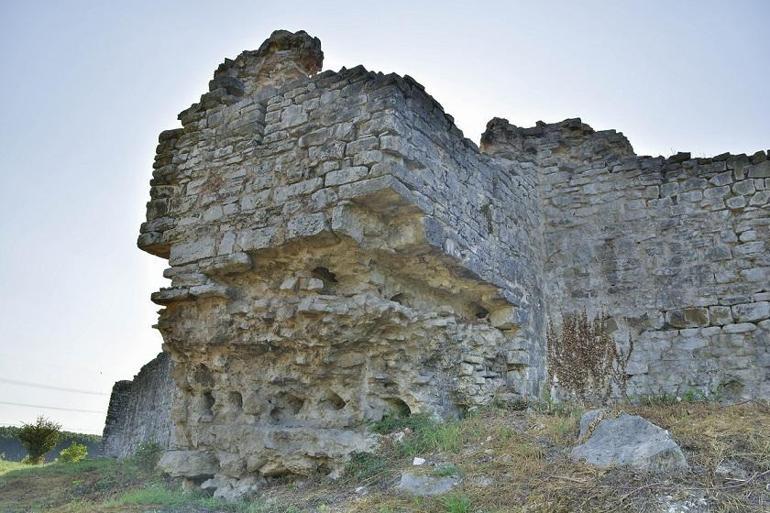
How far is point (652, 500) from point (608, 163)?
5.61m

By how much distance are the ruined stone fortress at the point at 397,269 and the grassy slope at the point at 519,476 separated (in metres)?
0.40

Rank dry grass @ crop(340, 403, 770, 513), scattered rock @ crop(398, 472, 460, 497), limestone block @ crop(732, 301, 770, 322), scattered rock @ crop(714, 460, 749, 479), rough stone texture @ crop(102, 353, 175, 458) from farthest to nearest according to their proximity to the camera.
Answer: rough stone texture @ crop(102, 353, 175, 458) < limestone block @ crop(732, 301, 770, 322) < scattered rock @ crop(398, 472, 460, 497) < scattered rock @ crop(714, 460, 749, 479) < dry grass @ crop(340, 403, 770, 513)

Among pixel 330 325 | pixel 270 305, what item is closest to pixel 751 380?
pixel 330 325

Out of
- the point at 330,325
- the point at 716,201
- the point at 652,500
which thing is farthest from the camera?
the point at 716,201

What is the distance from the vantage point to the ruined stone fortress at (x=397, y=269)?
5.41m

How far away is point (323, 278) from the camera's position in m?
5.68

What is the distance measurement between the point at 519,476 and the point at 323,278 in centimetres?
263

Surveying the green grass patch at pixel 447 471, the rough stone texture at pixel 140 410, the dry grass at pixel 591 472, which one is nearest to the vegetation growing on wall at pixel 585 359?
the dry grass at pixel 591 472

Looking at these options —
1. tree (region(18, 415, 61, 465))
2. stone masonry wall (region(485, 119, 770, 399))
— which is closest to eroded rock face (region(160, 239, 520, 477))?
stone masonry wall (region(485, 119, 770, 399))

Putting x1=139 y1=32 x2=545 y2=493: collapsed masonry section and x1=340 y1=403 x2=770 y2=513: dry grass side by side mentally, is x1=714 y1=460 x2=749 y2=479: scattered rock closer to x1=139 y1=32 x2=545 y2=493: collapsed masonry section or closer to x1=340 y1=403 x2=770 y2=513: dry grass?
x1=340 y1=403 x2=770 y2=513: dry grass

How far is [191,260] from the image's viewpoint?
6.00 m

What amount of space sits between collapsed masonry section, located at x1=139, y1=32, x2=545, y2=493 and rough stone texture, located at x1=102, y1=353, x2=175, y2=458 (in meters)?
5.59

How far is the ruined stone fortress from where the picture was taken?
5406 millimetres

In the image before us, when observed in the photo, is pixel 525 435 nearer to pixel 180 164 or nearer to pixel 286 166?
pixel 286 166
